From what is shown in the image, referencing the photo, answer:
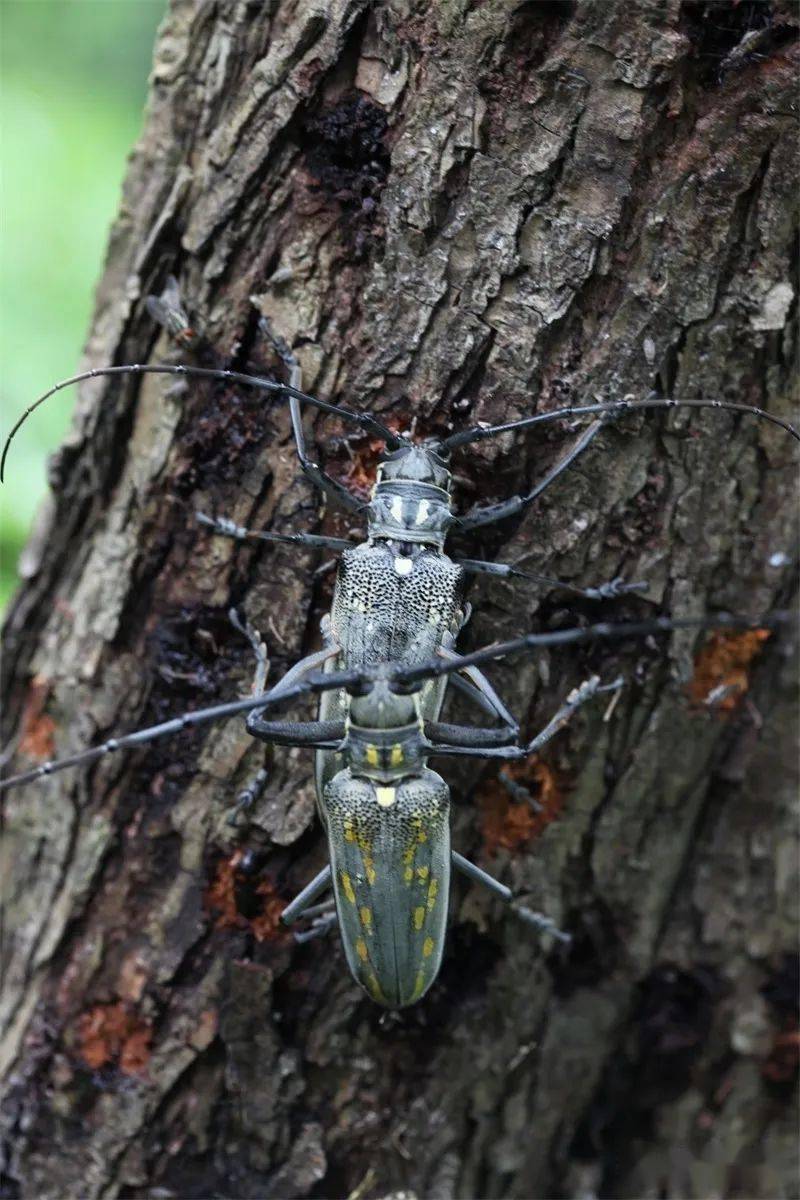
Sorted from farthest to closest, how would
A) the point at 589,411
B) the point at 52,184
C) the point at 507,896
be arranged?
the point at 52,184
the point at 507,896
the point at 589,411

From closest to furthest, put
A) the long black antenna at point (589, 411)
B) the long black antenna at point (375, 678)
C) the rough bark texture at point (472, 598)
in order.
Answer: the long black antenna at point (375, 678) < the rough bark texture at point (472, 598) < the long black antenna at point (589, 411)

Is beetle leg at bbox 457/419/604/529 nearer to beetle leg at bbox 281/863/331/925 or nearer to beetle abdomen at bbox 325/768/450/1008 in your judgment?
beetle abdomen at bbox 325/768/450/1008

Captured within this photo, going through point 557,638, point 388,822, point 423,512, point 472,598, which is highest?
point 423,512

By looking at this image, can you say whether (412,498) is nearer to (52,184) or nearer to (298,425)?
(298,425)

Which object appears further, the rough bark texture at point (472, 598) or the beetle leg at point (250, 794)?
the beetle leg at point (250, 794)

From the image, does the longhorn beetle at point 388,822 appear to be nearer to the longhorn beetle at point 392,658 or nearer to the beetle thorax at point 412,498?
the longhorn beetle at point 392,658

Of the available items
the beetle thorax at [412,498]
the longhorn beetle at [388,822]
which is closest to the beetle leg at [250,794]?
the longhorn beetle at [388,822]

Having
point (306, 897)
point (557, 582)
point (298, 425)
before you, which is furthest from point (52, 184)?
point (306, 897)

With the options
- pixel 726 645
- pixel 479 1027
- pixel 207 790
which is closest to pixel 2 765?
pixel 207 790

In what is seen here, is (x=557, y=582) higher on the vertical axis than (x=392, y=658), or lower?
higher
